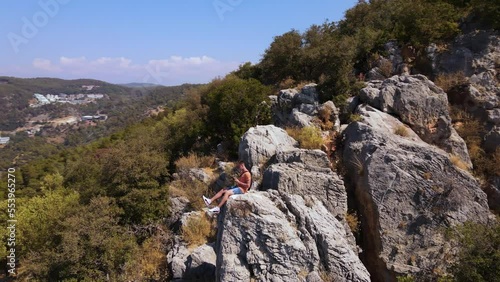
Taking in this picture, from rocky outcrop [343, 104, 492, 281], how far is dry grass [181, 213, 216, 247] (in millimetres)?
4860

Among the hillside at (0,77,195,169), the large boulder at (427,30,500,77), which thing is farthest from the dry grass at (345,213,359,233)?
the hillside at (0,77,195,169)

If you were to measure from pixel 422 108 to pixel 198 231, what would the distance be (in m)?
10.2

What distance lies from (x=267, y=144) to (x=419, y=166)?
5004mm

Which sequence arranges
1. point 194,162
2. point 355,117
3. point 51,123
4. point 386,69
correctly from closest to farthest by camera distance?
1. point 355,117
2. point 194,162
3. point 386,69
4. point 51,123

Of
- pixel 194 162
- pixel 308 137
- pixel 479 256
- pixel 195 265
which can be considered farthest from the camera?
pixel 194 162

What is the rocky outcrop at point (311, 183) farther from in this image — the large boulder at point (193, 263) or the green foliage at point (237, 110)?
the green foliage at point (237, 110)

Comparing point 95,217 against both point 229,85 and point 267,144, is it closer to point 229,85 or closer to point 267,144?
point 267,144

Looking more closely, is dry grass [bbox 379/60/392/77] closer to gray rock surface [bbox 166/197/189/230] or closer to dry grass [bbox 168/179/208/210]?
dry grass [bbox 168/179/208/210]

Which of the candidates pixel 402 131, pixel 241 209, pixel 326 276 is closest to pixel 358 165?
pixel 402 131

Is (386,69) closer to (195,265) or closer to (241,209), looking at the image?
(241,209)

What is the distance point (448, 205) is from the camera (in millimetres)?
9180

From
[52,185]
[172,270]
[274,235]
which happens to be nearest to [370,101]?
[274,235]

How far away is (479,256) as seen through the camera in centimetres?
677

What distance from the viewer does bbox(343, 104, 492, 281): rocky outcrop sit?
866 centimetres
